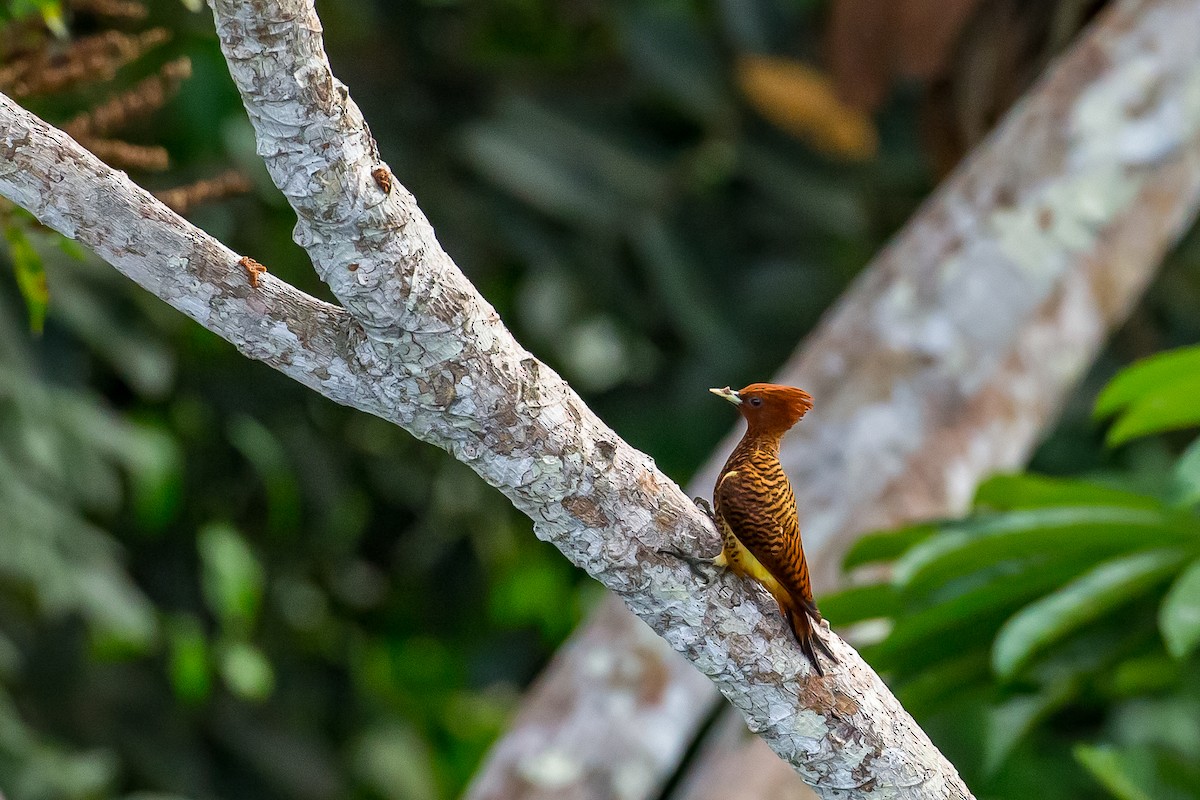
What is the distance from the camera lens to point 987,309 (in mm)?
1751

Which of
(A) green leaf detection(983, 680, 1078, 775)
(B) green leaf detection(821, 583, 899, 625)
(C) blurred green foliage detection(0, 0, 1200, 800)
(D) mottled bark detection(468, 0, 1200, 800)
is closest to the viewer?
(A) green leaf detection(983, 680, 1078, 775)

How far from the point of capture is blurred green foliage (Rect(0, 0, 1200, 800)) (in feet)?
7.15

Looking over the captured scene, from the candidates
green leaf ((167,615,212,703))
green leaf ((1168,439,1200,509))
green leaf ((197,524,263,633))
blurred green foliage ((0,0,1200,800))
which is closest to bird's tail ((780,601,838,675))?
green leaf ((1168,439,1200,509))

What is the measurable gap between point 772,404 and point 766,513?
6cm

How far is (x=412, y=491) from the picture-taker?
2713mm

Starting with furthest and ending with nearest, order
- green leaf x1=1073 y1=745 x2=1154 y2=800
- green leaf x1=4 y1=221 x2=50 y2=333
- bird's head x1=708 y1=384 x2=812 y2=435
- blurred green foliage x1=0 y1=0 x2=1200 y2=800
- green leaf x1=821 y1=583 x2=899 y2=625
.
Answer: blurred green foliage x1=0 y1=0 x2=1200 y2=800 → green leaf x1=821 y1=583 x2=899 y2=625 → green leaf x1=1073 y1=745 x2=1154 y2=800 → green leaf x1=4 y1=221 x2=50 y2=333 → bird's head x1=708 y1=384 x2=812 y2=435

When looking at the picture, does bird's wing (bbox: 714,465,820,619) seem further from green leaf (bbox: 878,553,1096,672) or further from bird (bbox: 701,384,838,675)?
green leaf (bbox: 878,553,1096,672)

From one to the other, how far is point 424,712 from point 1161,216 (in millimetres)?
1827

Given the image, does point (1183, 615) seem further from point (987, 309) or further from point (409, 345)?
point (409, 345)

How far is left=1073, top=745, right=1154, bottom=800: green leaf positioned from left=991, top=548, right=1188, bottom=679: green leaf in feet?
0.32

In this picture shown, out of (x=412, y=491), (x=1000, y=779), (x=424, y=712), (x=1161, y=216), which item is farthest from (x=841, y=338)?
(x=424, y=712)

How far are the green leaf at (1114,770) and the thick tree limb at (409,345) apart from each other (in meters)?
0.53

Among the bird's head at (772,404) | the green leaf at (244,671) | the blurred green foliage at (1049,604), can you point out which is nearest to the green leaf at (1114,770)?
the blurred green foliage at (1049,604)

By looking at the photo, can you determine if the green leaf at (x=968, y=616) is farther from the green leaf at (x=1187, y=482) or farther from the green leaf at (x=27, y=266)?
the green leaf at (x=27, y=266)
